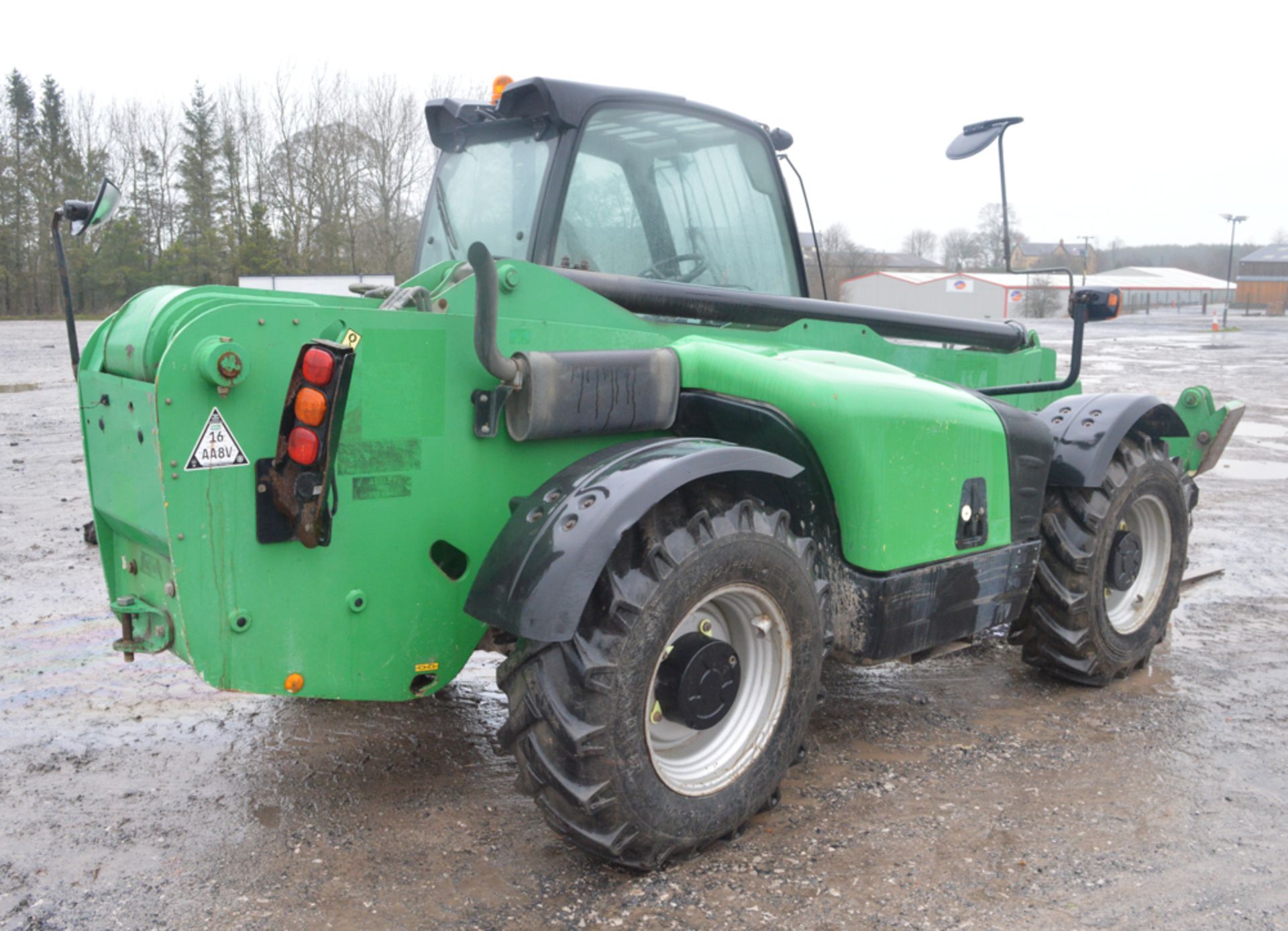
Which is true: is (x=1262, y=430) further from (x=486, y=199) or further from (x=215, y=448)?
(x=215, y=448)

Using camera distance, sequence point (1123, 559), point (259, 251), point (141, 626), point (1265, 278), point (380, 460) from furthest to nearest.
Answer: point (1265, 278), point (259, 251), point (1123, 559), point (141, 626), point (380, 460)

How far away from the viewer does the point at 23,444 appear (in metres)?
11.1

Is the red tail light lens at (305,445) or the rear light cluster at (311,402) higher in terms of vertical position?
the rear light cluster at (311,402)

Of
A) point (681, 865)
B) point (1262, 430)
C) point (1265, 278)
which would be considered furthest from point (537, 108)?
point (1265, 278)

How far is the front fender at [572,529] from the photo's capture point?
282 cm

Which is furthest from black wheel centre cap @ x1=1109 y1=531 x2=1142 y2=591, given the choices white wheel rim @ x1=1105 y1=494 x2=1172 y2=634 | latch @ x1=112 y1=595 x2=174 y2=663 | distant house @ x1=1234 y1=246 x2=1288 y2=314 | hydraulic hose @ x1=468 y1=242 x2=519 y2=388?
distant house @ x1=1234 y1=246 x2=1288 y2=314

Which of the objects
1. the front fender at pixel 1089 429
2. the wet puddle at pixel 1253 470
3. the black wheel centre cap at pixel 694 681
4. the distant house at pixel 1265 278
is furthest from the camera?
the distant house at pixel 1265 278

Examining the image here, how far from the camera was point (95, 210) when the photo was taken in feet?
11.8

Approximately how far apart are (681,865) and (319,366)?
1768 millimetres

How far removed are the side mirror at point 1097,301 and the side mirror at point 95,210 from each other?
12.6 ft

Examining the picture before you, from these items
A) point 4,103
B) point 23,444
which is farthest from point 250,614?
point 4,103

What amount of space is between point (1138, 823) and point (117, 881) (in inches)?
124

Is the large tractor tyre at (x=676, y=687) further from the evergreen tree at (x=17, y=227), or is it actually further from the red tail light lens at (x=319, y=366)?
the evergreen tree at (x=17, y=227)

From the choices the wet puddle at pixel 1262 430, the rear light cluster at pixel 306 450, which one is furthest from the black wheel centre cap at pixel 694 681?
the wet puddle at pixel 1262 430
